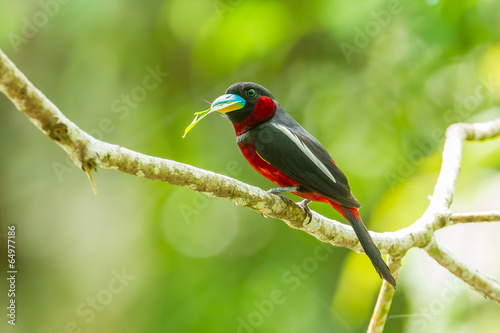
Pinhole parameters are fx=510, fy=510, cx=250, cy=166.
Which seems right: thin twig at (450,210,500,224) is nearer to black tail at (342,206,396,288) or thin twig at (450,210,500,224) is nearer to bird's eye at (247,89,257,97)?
black tail at (342,206,396,288)

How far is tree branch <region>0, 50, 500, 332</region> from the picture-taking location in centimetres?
145

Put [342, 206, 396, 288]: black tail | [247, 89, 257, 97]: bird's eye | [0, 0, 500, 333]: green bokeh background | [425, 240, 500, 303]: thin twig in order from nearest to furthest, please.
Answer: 1. [342, 206, 396, 288]: black tail
2. [425, 240, 500, 303]: thin twig
3. [247, 89, 257, 97]: bird's eye
4. [0, 0, 500, 333]: green bokeh background

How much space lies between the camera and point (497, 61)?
427cm

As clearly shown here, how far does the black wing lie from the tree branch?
0.16 m

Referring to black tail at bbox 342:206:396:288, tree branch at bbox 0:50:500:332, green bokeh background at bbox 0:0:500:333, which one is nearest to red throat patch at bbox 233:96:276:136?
tree branch at bbox 0:50:500:332

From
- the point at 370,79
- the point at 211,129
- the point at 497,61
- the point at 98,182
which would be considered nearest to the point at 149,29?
the point at 211,129

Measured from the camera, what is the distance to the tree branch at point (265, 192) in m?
1.45

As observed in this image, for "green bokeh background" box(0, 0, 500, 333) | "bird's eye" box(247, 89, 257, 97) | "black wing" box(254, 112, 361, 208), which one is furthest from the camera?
"green bokeh background" box(0, 0, 500, 333)

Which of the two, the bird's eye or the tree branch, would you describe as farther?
the bird's eye

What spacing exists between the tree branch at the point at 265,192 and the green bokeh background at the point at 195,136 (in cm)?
120

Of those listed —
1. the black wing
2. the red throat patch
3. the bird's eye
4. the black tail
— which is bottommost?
the black tail

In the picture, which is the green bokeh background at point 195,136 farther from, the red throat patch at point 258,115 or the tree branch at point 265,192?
the red throat patch at point 258,115

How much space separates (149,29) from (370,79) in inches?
94.2

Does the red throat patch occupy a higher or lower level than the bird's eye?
lower
